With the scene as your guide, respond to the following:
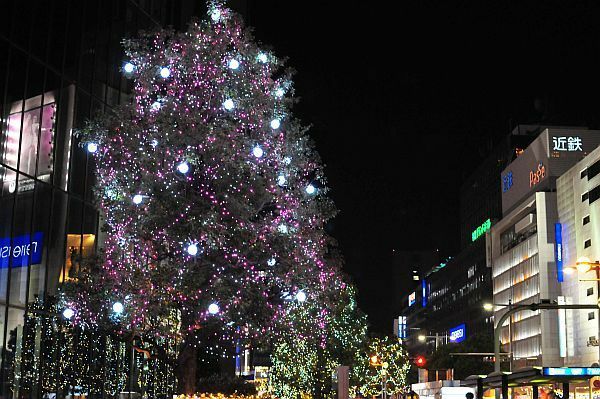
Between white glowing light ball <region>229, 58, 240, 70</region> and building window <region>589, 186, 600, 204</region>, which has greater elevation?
building window <region>589, 186, 600, 204</region>

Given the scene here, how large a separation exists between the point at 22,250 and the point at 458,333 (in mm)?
128989

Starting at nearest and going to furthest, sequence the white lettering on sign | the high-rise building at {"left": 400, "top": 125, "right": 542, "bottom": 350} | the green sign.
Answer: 1. the white lettering on sign
2. the high-rise building at {"left": 400, "top": 125, "right": 542, "bottom": 350}
3. the green sign

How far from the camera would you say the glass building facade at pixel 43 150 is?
24.6m

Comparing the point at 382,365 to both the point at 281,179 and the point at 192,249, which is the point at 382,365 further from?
the point at 192,249

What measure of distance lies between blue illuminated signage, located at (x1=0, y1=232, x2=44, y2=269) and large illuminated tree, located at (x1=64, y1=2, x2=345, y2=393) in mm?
2106

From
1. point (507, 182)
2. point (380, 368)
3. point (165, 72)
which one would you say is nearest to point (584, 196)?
point (380, 368)

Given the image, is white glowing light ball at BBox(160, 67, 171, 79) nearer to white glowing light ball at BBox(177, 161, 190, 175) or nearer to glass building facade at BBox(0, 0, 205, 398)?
white glowing light ball at BBox(177, 161, 190, 175)

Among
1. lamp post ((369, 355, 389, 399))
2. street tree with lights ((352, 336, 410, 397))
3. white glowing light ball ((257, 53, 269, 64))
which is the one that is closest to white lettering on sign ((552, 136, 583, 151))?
street tree with lights ((352, 336, 410, 397))

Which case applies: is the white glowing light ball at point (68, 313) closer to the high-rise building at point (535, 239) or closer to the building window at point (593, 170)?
the building window at point (593, 170)

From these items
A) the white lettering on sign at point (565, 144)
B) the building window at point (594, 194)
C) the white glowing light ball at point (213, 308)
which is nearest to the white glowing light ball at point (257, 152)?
the white glowing light ball at point (213, 308)

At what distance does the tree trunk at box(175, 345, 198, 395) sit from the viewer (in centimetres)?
2488

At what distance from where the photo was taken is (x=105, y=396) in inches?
1150

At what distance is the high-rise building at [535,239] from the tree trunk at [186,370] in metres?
79.4

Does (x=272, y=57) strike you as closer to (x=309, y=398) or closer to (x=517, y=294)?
(x=309, y=398)
